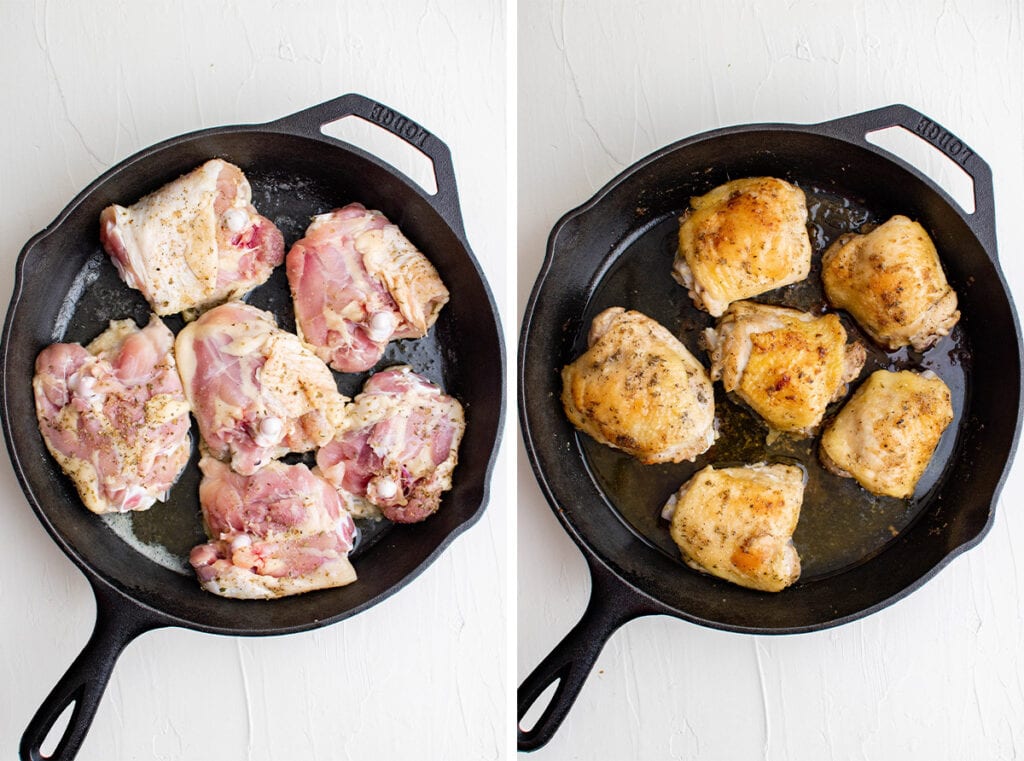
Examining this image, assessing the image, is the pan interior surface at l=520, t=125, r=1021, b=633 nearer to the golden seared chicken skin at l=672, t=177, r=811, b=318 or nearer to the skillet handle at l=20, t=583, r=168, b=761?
the golden seared chicken skin at l=672, t=177, r=811, b=318

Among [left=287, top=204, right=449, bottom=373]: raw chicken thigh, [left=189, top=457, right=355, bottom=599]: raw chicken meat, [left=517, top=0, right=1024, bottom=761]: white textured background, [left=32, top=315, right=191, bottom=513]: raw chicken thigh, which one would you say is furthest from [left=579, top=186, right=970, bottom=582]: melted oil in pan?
[left=32, top=315, right=191, bottom=513]: raw chicken thigh

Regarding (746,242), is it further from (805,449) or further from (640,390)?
(805,449)

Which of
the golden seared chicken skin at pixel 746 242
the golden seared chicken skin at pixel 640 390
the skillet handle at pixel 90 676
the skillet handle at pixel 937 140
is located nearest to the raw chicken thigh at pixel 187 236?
the skillet handle at pixel 90 676

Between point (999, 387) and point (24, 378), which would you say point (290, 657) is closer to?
point (24, 378)

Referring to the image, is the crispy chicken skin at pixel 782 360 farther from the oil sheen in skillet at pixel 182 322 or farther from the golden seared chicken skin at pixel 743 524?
the oil sheen in skillet at pixel 182 322

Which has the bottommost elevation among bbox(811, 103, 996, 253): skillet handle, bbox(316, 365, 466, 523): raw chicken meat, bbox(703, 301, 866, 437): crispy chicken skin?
bbox(316, 365, 466, 523): raw chicken meat
